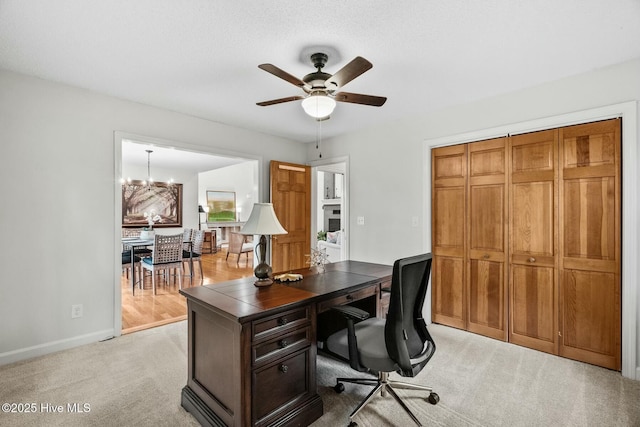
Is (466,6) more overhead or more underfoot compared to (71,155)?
more overhead

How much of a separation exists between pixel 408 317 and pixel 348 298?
0.48 meters

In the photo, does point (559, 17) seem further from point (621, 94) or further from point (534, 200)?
point (534, 200)

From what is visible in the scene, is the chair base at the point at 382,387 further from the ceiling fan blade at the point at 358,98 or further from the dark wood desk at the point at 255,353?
the ceiling fan blade at the point at 358,98

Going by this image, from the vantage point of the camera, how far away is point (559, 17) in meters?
1.84

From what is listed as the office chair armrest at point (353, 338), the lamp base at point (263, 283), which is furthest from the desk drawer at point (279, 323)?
the lamp base at point (263, 283)

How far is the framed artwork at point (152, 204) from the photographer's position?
7.33m

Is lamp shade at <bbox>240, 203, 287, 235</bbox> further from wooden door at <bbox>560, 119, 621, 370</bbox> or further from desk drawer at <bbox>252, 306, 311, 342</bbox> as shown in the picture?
wooden door at <bbox>560, 119, 621, 370</bbox>

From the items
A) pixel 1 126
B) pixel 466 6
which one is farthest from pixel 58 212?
pixel 466 6

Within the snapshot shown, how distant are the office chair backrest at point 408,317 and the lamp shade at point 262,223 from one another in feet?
2.82

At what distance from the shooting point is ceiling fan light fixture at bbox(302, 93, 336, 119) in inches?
86.5

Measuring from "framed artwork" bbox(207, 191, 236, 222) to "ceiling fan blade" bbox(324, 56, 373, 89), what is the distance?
27.9ft

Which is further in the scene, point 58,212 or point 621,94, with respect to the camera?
point 58,212

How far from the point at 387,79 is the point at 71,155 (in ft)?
9.91

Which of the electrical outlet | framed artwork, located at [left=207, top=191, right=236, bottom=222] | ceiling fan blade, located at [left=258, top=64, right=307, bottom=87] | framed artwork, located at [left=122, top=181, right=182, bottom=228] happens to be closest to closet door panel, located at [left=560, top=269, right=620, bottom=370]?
ceiling fan blade, located at [left=258, top=64, right=307, bottom=87]
